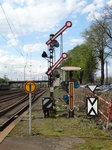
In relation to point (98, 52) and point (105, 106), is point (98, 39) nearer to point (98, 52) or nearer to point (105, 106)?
point (98, 52)

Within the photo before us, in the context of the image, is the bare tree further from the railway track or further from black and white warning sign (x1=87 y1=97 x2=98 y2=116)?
black and white warning sign (x1=87 y1=97 x2=98 y2=116)

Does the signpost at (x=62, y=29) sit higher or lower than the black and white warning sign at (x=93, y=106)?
higher

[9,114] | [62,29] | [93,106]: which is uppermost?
[62,29]

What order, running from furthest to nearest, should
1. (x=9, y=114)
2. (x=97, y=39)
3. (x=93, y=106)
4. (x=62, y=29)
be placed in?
(x=97, y=39) < (x=9, y=114) < (x=62, y=29) < (x=93, y=106)

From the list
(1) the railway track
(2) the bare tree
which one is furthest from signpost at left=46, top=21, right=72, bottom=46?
(2) the bare tree

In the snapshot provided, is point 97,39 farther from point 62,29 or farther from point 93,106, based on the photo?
point 93,106

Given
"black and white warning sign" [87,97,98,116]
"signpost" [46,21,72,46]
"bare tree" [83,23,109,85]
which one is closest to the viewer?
"black and white warning sign" [87,97,98,116]

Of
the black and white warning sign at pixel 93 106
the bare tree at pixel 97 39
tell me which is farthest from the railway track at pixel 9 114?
the bare tree at pixel 97 39

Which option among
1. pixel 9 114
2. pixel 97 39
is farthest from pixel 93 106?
pixel 97 39

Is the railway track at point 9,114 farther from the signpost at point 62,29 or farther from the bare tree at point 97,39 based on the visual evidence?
the bare tree at point 97,39

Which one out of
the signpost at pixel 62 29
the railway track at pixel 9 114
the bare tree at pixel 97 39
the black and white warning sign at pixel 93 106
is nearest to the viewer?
the black and white warning sign at pixel 93 106

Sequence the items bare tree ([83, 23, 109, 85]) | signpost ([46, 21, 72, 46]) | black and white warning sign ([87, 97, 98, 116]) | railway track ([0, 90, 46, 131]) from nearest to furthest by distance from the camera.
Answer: black and white warning sign ([87, 97, 98, 116]) → railway track ([0, 90, 46, 131]) → signpost ([46, 21, 72, 46]) → bare tree ([83, 23, 109, 85])

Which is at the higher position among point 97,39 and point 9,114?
point 97,39

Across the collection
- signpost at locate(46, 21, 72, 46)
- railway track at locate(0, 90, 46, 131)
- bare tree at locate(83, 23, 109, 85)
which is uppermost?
bare tree at locate(83, 23, 109, 85)
